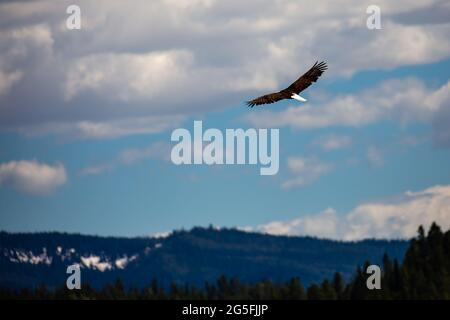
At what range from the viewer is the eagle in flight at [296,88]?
81000mm

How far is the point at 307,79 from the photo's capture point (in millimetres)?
82000

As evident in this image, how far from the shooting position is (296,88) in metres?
81.1

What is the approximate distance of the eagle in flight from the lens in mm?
81000

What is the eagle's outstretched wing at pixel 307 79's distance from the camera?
266 feet

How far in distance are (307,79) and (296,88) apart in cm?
123

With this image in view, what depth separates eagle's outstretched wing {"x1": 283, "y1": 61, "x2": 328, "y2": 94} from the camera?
81.1 m
